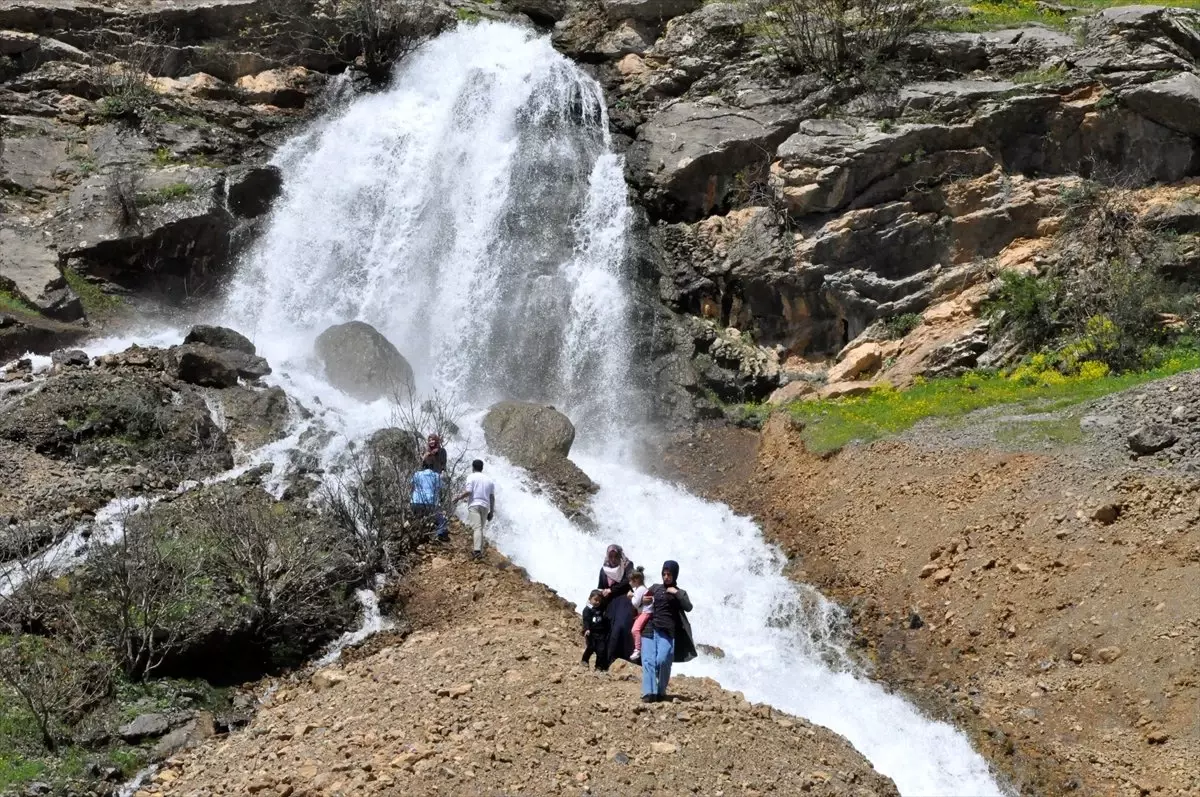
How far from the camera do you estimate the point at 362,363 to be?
2194 cm

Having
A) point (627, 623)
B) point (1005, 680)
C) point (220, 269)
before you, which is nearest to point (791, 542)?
point (1005, 680)

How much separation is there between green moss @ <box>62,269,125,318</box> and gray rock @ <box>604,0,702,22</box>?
1640cm

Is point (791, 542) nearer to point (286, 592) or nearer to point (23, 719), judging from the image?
point (286, 592)

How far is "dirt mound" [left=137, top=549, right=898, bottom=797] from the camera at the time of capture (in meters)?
8.87

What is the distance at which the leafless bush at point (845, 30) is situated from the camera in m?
27.2

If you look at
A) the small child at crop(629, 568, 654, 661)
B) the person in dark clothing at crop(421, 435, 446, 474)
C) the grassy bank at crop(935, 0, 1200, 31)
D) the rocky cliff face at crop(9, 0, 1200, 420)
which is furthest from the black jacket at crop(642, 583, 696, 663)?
the grassy bank at crop(935, 0, 1200, 31)

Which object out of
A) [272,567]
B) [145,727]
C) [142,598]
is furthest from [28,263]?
[145,727]

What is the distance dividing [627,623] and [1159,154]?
62.4ft

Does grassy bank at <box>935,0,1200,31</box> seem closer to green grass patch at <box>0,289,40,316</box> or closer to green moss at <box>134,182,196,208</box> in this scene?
green moss at <box>134,182,196,208</box>

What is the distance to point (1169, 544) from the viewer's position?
45.0 ft

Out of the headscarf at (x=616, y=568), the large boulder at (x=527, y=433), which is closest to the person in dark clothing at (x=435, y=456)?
the large boulder at (x=527, y=433)

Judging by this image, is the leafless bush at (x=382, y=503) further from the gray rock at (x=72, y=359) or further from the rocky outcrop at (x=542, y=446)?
the gray rock at (x=72, y=359)

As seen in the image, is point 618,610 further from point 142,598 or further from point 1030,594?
point 1030,594

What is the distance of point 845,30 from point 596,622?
21204 mm
